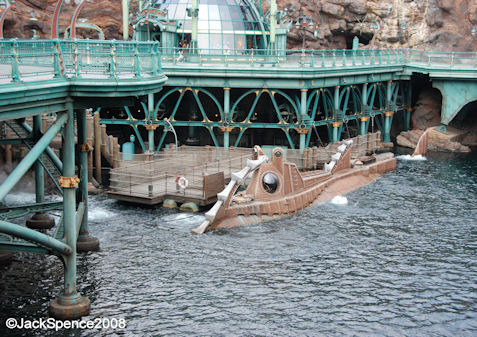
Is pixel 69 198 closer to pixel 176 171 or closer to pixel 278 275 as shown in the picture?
pixel 278 275

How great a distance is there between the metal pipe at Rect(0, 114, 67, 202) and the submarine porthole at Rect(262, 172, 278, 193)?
1702cm

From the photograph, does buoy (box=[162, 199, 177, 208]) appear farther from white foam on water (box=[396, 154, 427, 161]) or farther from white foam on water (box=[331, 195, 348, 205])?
white foam on water (box=[396, 154, 427, 161])

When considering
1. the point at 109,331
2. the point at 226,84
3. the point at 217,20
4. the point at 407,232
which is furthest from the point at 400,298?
the point at 217,20

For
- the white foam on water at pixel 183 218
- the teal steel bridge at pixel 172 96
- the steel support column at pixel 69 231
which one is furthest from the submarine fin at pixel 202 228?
the steel support column at pixel 69 231

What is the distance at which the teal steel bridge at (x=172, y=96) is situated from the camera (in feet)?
69.3

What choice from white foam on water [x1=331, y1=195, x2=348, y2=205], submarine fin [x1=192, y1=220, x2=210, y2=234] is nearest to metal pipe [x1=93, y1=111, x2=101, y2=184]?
submarine fin [x1=192, y1=220, x2=210, y2=234]

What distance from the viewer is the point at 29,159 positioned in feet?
64.5

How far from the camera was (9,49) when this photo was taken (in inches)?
852

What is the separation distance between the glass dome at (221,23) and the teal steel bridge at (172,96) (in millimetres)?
1621

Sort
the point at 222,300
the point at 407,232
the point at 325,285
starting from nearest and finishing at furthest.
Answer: the point at 222,300 → the point at 325,285 → the point at 407,232

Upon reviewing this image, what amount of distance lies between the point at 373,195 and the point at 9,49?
2581 centimetres

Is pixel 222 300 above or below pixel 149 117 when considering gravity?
below

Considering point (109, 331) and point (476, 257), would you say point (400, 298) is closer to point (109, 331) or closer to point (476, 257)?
point (476, 257)

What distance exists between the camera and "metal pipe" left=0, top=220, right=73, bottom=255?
1918cm
